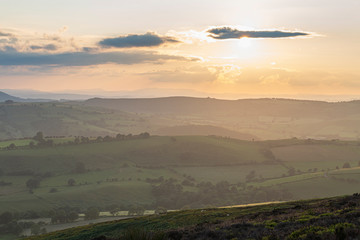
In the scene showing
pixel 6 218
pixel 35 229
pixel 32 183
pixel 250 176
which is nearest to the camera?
pixel 35 229

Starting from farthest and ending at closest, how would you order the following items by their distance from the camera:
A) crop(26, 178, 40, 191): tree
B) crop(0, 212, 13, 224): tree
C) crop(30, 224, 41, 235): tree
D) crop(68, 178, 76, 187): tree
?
crop(68, 178, 76, 187): tree < crop(26, 178, 40, 191): tree < crop(0, 212, 13, 224): tree < crop(30, 224, 41, 235): tree

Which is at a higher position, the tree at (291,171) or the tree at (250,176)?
the tree at (291,171)

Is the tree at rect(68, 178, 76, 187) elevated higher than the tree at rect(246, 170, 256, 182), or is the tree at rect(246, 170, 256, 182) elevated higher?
the tree at rect(68, 178, 76, 187)

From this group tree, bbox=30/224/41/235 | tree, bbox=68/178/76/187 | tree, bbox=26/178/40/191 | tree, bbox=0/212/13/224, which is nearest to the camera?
tree, bbox=30/224/41/235

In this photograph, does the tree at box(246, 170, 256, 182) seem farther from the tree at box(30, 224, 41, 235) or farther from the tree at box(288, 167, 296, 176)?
the tree at box(30, 224, 41, 235)

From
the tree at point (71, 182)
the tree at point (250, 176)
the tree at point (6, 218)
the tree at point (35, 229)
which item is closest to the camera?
the tree at point (35, 229)

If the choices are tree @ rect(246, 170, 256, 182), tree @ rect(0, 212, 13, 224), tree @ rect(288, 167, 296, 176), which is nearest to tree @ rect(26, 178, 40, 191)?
tree @ rect(0, 212, 13, 224)

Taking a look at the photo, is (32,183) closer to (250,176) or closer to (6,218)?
(6,218)

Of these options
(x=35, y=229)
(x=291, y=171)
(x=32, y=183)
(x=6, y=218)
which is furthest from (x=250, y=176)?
(x=6, y=218)

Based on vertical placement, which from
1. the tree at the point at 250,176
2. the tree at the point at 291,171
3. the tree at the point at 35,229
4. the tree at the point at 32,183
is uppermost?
the tree at the point at 35,229

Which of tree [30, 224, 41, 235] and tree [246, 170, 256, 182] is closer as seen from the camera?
tree [30, 224, 41, 235]

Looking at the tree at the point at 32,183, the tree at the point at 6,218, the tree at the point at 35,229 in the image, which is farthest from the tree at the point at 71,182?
the tree at the point at 35,229

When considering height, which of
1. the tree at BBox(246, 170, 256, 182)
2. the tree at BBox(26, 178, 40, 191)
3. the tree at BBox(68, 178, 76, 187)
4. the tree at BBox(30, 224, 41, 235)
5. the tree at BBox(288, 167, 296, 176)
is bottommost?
the tree at BBox(246, 170, 256, 182)

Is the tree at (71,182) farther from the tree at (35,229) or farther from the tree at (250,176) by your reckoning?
the tree at (250,176)
